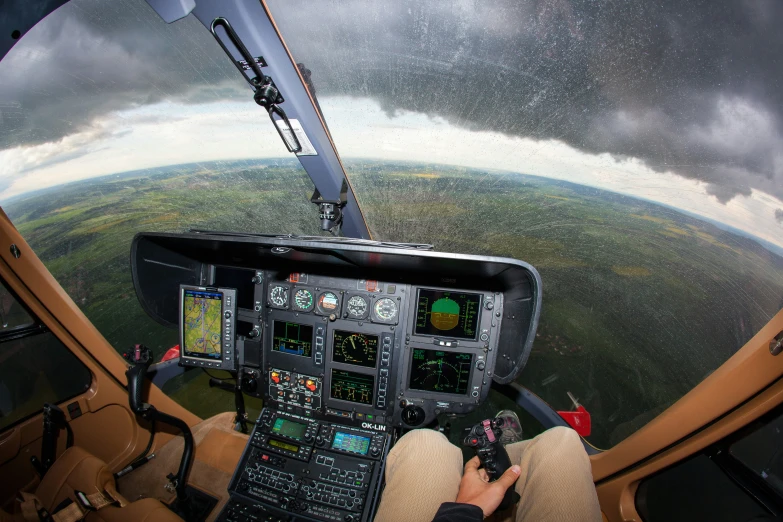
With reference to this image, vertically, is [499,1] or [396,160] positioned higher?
[499,1]

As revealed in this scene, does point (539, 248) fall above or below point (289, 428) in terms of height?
above

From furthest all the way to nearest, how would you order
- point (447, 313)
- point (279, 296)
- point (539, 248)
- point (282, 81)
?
point (539, 248) → point (279, 296) → point (447, 313) → point (282, 81)

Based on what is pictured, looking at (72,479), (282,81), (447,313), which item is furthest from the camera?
(447,313)

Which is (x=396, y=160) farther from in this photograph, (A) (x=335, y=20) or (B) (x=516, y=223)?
(B) (x=516, y=223)

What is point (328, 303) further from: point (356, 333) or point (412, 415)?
point (412, 415)

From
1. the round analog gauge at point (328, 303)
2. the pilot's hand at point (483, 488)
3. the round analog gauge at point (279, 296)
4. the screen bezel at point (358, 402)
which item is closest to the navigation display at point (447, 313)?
the screen bezel at point (358, 402)

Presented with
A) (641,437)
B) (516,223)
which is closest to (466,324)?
(641,437)

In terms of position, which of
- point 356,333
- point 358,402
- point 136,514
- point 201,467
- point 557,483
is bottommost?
point 201,467

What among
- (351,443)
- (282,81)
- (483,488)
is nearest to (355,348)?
(351,443)
